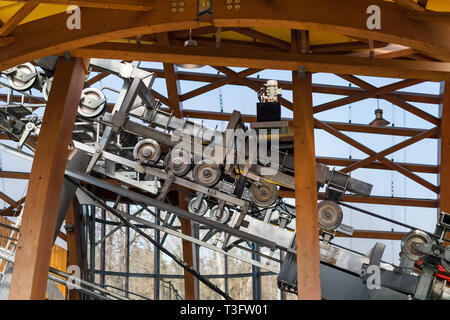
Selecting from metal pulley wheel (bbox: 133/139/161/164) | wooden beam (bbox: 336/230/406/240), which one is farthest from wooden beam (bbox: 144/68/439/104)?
metal pulley wheel (bbox: 133/139/161/164)

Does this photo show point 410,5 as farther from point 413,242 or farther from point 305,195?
point 413,242

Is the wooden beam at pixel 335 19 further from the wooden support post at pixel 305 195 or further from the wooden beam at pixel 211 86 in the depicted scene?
the wooden beam at pixel 211 86

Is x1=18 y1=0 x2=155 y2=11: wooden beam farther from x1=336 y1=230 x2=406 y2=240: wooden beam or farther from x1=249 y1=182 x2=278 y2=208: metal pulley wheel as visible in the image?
x1=336 y1=230 x2=406 y2=240: wooden beam

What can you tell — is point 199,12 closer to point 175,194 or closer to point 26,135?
point 26,135

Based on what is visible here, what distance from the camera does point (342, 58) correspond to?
288 inches

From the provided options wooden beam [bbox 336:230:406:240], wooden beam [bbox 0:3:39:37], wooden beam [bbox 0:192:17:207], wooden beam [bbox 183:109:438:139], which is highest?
wooden beam [bbox 183:109:438:139]

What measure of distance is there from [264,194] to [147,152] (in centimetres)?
215

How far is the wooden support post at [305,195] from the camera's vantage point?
669 cm

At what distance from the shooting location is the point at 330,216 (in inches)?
388

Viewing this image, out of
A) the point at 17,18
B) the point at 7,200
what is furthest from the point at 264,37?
the point at 7,200

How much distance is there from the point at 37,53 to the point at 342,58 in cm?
366

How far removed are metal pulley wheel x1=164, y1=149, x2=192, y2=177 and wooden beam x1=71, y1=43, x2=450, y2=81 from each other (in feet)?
9.81

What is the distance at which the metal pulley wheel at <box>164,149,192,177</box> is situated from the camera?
10.1 m
